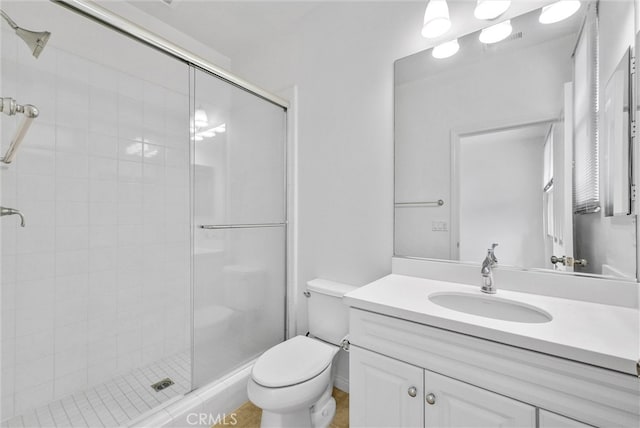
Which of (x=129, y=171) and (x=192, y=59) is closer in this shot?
(x=192, y=59)

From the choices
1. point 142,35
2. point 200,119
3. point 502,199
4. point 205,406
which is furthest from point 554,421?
point 142,35

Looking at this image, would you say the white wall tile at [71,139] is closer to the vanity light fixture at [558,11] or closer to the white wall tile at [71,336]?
the white wall tile at [71,336]

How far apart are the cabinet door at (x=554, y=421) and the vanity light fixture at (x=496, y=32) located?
1368 millimetres

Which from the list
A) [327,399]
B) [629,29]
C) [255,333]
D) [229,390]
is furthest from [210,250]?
[629,29]

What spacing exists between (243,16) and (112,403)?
2.57 m

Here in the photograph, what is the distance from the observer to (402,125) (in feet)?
4.75

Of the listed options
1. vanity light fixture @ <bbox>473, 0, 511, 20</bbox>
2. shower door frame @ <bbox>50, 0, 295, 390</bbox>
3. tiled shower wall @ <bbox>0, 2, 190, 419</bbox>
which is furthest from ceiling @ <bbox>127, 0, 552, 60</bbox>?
shower door frame @ <bbox>50, 0, 295, 390</bbox>

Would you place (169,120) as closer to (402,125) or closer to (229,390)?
(402,125)

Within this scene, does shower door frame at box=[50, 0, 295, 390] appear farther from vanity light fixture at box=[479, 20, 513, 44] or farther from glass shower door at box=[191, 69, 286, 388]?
vanity light fixture at box=[479, 20, 513, 44]

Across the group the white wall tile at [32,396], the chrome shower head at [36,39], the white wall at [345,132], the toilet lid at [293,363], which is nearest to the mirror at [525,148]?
the white wall at [345,132]

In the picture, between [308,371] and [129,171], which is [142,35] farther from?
[308,371]

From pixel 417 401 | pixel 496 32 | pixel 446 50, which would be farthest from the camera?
pixel 446 50

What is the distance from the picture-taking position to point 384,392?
0.97 meters

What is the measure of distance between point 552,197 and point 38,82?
2635 mm
